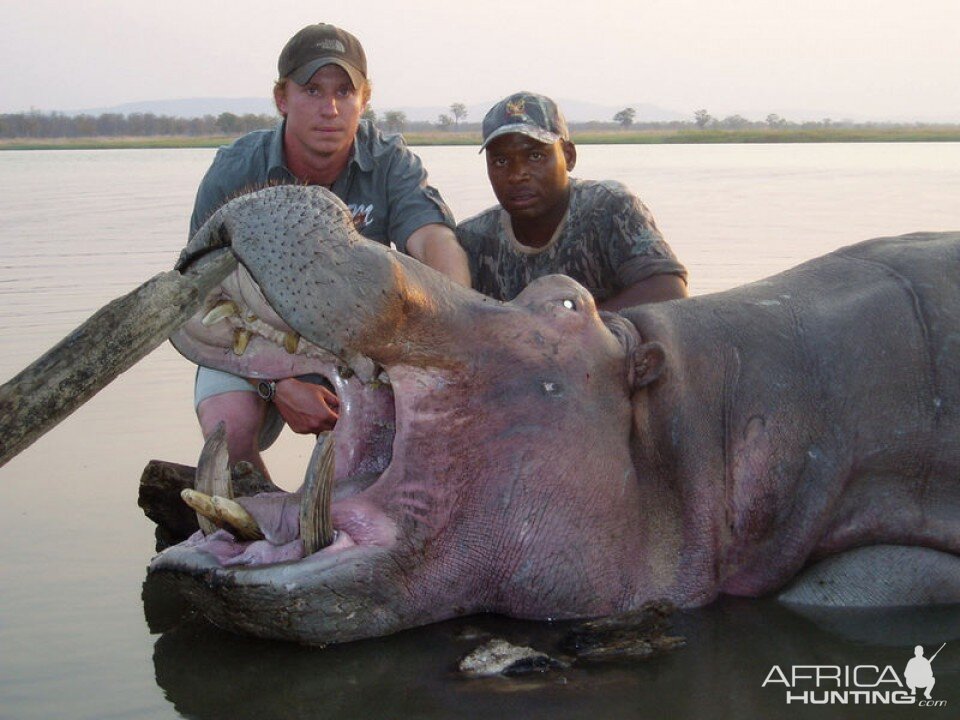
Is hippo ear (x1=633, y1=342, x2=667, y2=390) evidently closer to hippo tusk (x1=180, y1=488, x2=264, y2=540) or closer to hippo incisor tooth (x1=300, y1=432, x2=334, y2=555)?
hippo incisor tooth (x1=300, y1=432, x2=334, y2=555)

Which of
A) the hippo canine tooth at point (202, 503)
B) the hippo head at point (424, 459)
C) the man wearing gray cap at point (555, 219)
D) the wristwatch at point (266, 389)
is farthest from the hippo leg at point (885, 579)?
the wristwatch at point (266, 389)

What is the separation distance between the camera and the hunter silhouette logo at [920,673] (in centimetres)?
318

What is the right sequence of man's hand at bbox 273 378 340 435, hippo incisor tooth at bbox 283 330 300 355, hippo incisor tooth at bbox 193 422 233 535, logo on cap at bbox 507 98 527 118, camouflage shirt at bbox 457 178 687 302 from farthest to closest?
logo on cap at bbox 507 98 527 118
camouflage shirt at bbox 457 178 687 302
man's hand at bbox 273 378 340 435
hippo incisor tooth at bbox 283 330 300 355
hippo incisor tooth at bbox 193 422 233 535

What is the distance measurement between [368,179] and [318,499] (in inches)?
123

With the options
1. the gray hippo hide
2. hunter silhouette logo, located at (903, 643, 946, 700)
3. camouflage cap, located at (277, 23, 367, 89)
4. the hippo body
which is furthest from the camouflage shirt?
hunter silhouette logo, located at (903, 643, 946, 700)

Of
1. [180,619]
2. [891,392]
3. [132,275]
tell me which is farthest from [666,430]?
[132,275]

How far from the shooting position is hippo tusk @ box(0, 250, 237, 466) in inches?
115

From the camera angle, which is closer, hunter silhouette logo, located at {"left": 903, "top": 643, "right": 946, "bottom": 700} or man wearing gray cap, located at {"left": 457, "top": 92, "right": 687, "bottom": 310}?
hunter silhouette logo, located at {"left": 903, "top": 643, "right": 946, "bottom": 700}

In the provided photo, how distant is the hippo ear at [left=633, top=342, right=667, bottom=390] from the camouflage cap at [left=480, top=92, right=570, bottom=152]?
2295mm

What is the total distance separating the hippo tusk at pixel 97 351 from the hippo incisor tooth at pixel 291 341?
0.85 feet

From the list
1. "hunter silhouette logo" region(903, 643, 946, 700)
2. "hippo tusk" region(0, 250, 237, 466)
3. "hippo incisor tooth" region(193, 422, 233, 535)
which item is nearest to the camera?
"hippo tusk" region(0, 250, 237, 466)

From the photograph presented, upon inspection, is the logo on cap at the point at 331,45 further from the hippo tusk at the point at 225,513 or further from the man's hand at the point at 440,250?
the hippo tusk at the point at 225,513

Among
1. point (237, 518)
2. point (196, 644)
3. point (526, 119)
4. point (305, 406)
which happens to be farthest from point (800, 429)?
point (526, 119)

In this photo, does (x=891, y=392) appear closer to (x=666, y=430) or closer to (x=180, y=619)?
(x=666, y=430)
